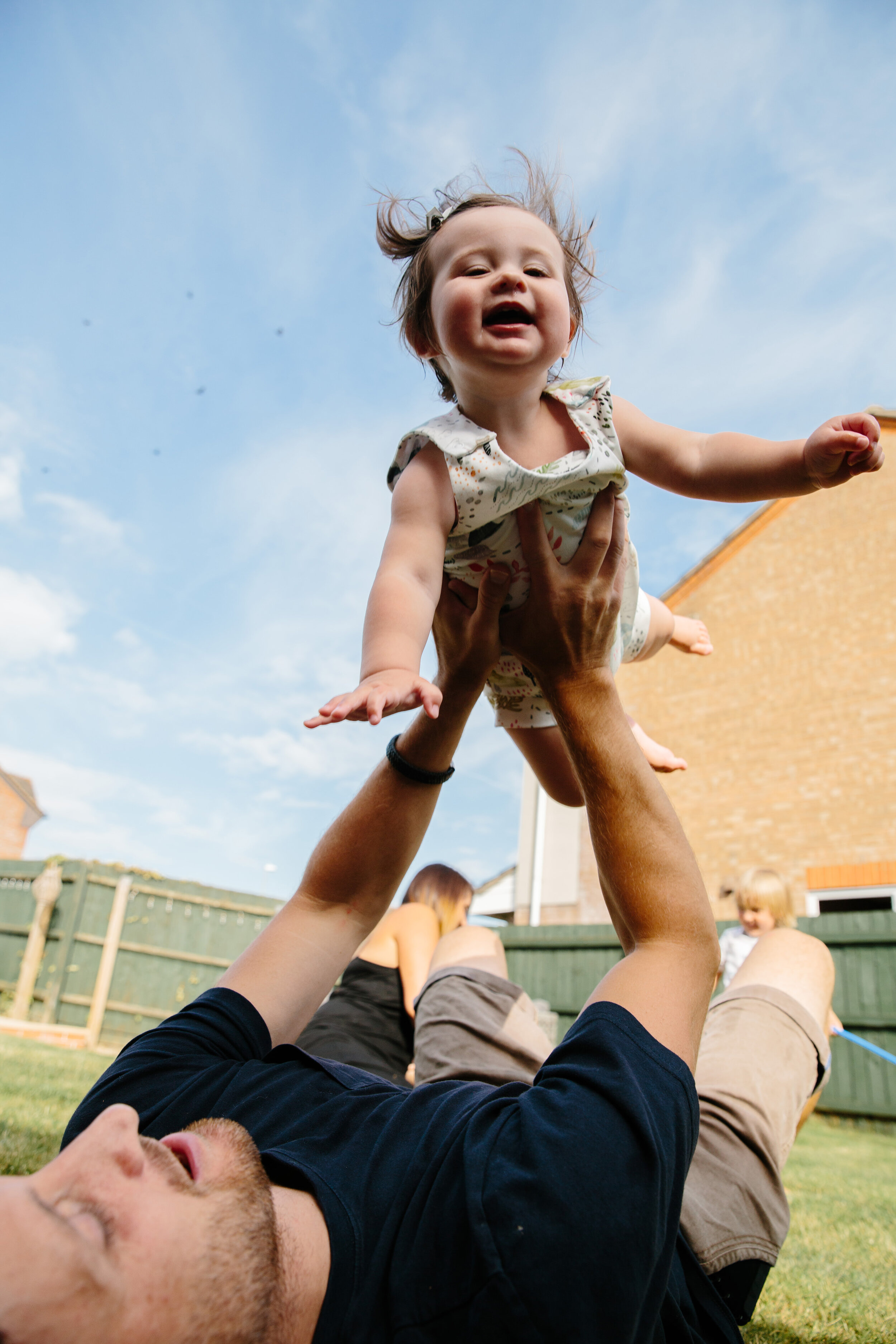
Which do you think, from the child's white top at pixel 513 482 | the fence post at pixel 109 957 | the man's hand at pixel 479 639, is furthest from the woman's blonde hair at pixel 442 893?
the fence post at pixel 109 957

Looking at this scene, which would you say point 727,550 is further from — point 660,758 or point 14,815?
point 14,815

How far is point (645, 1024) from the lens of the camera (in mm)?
1186

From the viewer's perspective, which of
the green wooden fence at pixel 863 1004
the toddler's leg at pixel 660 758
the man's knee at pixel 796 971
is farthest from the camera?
the green wooden fence at pixel 863 1004

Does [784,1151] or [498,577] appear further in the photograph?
[498,577]

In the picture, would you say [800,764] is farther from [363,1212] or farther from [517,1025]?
[363,1212]

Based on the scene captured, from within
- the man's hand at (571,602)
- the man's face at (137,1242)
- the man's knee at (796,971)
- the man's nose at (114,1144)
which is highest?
the man's hand at (571,602)

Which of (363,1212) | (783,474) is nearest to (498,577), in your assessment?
(783,474)

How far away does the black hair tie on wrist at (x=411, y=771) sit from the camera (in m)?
1.84

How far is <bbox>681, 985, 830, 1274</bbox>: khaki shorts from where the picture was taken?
1601 millimetres

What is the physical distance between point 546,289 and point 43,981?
1286 centimetres

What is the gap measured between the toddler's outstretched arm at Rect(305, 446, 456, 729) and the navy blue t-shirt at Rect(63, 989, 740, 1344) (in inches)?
21.9

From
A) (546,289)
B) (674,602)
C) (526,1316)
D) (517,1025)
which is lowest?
(526,1316)

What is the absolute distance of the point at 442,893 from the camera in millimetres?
A: 4449

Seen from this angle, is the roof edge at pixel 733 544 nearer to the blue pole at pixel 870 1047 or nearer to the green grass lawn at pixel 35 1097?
the blue pole at pixel 870 1047
